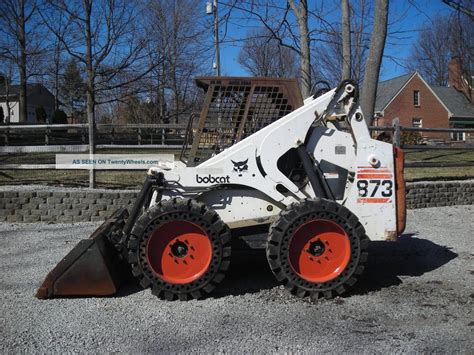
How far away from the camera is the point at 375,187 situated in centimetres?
470

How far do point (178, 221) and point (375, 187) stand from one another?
1.87 meters

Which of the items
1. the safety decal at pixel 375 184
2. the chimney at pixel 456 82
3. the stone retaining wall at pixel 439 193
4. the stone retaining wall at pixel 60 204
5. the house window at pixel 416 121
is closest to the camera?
the safety decal at pixel 375 184

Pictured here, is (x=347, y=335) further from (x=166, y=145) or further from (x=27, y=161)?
(x=27, y=161)

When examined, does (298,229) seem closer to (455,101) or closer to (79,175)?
(79,175)

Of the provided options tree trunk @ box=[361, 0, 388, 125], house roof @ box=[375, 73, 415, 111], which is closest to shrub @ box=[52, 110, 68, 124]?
house roof @ box=[375, 73, 415, 111]

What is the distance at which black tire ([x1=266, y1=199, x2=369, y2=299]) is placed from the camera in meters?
4.41

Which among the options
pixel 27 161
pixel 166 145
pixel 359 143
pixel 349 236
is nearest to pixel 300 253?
pixel 349 236

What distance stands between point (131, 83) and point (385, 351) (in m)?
14.1

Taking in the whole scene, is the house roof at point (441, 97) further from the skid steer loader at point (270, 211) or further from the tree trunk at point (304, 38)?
the skid steer loader at point (270, 211)

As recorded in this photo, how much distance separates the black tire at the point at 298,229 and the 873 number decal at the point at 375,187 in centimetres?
36

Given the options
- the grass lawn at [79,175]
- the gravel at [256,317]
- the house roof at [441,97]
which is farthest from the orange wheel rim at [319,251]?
the house roof at [441,97]

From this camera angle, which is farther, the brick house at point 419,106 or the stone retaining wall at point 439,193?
the brick house at point 419,106

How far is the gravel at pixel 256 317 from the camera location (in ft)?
11.6

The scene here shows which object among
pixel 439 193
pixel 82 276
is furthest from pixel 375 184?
pixel 439 193
